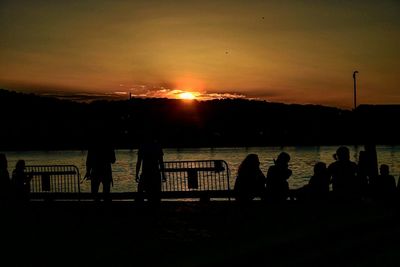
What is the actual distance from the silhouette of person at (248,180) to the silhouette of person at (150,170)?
2.82 metres

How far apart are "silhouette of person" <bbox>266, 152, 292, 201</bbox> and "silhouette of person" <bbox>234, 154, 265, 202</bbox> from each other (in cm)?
29

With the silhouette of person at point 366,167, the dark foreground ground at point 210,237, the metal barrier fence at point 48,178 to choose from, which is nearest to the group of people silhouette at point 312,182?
the dark foreground ground at point 210,237

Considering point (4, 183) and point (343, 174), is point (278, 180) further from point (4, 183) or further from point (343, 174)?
point (4, 183)

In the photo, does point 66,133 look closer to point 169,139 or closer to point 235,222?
point 169,139

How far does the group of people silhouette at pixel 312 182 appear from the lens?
1592cm

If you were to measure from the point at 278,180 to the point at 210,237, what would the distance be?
182 inches

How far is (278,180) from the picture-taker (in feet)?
52.9

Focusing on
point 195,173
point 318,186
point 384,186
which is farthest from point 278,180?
point 195,173

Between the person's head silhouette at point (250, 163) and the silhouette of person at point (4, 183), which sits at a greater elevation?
the person's head silhouette at point (250, 163)

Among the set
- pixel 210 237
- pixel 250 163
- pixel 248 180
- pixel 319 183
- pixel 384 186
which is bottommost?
pixel 210 237

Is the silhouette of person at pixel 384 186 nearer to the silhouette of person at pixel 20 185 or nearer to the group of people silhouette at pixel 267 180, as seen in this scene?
the group of people silhouette at pixel 267 180

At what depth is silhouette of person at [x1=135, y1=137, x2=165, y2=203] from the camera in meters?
18.2

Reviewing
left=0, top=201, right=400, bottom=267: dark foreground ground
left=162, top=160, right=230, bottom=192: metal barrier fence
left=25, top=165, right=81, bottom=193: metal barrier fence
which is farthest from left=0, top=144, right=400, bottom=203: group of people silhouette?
left=25, top=165, right=81, bottom=193: metal barrier fence

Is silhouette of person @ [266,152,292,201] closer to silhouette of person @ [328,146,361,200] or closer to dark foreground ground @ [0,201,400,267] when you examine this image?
dark foreground ground @ [0,201,400,267]
